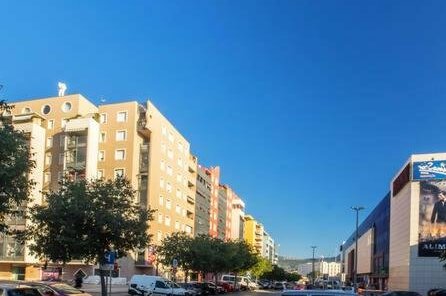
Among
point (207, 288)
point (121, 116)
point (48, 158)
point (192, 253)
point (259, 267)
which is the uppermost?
point (121, 116)

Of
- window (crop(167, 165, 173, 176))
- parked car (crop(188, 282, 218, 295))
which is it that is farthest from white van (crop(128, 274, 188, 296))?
window (crop(167, 165, 173, 176))

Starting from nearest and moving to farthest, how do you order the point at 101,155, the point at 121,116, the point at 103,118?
the point at 101,155, the point at 121,116, the point at 103,118

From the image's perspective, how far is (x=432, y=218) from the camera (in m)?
80.5

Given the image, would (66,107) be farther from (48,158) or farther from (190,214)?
(190,214)

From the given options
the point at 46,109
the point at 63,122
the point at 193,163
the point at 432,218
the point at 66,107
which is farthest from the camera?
the point at 193,163

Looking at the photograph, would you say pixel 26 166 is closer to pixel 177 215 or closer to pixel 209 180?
pixel 177 215

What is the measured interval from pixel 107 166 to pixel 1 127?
73450mm

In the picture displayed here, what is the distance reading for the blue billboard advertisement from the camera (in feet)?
263

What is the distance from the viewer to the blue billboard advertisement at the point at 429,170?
80.0m

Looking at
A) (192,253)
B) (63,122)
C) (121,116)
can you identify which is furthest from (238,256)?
(63,122)

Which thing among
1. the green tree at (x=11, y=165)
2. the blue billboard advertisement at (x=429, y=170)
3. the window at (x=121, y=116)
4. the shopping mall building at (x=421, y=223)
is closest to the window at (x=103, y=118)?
the window at (x=121, y=116)

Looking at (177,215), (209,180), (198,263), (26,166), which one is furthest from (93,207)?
(209,180)

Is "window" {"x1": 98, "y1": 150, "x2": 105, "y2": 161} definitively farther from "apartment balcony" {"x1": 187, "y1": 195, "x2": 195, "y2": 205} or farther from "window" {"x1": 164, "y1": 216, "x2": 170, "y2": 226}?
"apartment balcony" {"x1": 187, "y1": 195, "x2": 195, "y2": 205}

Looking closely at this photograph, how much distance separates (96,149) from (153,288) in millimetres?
39770
